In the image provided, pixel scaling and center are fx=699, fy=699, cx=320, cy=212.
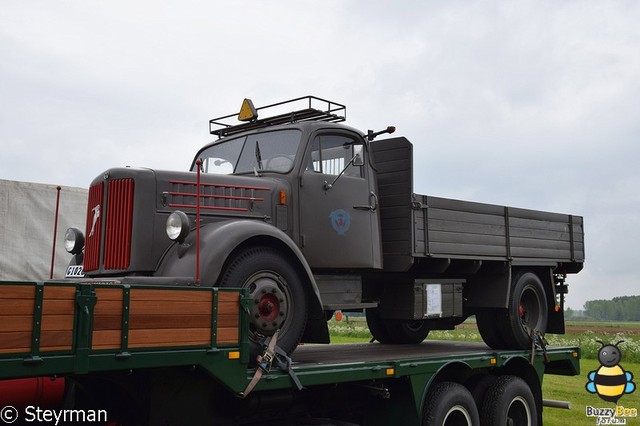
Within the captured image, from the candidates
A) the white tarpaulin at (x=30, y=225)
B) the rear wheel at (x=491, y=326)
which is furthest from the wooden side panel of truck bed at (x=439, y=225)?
the white tarpaulin at (x=30, y=225)

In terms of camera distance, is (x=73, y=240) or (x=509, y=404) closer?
(x=73, y=240)

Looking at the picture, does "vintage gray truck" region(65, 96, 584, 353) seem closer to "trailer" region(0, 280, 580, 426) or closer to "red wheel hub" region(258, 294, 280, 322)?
"red wheel hub" region(258, 294, 280, 322)

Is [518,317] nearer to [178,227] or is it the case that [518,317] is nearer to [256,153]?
[256,153]

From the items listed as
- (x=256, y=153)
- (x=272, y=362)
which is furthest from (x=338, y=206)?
(x=272, y=362)

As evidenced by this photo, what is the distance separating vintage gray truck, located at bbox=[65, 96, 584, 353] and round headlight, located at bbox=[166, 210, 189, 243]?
16mm

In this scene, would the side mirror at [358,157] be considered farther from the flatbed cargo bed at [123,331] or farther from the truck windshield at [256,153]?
the flatbed cargo bed at [123,331]

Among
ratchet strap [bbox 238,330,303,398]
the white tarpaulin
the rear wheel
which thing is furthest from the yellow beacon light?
the white tarpaulin

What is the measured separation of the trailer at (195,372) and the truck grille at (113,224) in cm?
73

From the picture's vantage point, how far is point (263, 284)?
19.0 feet

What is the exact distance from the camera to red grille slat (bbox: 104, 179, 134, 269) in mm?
5828

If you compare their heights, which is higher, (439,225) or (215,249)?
(439,225)

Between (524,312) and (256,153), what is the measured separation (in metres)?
4.48

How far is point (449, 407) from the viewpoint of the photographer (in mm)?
6859

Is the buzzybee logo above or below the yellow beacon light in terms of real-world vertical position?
below
